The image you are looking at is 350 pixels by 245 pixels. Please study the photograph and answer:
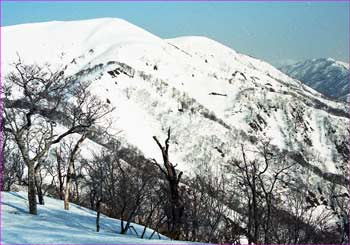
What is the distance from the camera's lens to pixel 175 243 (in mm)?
13492

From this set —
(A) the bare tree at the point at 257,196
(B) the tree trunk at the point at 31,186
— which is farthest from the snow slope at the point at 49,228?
(A) the bare tree at the point at 257,196

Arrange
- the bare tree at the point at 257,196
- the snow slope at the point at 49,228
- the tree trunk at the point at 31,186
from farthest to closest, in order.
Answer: the bare tree at the point at 257,196
the tree trunk at the point at 31,186
the snow slope at the point at 49,228

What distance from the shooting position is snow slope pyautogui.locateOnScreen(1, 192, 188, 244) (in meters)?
13.0

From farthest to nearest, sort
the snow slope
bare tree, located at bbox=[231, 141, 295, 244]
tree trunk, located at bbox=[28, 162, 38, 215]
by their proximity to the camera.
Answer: bare tree, located at bbox=[231, 141, 295, 244] → tree trunk, located at bbox=[28, 162, 38, 215] → the snow slope

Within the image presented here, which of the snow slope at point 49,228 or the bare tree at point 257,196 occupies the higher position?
the bare tree at point 257,196

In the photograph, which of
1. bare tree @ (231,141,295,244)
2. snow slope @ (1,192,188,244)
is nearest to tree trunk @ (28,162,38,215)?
snow slope @ (1,192,188,244)

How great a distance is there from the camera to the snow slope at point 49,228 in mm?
13015

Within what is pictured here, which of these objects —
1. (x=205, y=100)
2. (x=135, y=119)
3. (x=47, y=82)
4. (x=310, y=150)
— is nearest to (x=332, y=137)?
(x=310, y=150)

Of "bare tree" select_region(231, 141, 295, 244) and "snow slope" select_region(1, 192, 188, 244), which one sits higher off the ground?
"bare tree" select_region(231, 141, 295, 244)

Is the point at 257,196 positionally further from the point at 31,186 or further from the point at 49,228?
the point at 49,228

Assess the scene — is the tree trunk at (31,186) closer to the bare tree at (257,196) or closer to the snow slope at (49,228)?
the snow slope at (49,228)

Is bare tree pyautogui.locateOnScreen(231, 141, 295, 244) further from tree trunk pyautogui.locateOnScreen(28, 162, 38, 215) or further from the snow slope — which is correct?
tree trunk pyautogui.locateOnScreen(28, 162, 38, 215)

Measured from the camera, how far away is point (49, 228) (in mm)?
15695

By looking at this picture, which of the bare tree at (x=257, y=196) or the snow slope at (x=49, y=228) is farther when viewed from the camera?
the bare tree at (x=257, y=196)
